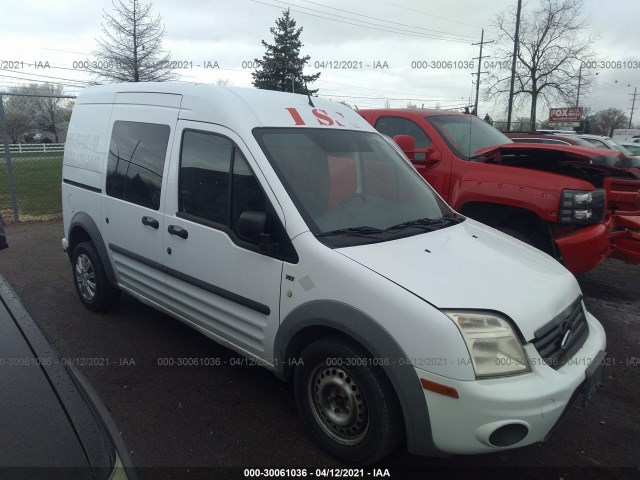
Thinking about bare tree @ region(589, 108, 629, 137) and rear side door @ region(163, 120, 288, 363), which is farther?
bare tree @ region(589, 108, 629, 137)

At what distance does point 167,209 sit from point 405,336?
2144mm

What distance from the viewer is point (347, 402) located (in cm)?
260

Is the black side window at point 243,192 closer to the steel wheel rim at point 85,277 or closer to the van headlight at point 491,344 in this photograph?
the van headlight at point 491,344

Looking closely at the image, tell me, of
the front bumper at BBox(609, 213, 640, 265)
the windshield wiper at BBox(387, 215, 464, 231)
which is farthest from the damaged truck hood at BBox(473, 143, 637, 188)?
the windshield wiper at BBox(387, 215, 464, 231)

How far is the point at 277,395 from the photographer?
340 centimetres

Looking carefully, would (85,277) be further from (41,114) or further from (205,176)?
(41,114)

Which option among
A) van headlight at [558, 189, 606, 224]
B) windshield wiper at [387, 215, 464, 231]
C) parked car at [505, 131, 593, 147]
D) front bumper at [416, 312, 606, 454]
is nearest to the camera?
front bumper at [416, 312, 606, 454]

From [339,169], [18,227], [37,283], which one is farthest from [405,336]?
[18,227]

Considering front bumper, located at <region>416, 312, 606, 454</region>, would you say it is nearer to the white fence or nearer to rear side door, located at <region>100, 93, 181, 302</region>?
rear side door, located at <region>100, 93, 181, 302</region>

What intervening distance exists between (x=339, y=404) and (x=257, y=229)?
110 centimetres

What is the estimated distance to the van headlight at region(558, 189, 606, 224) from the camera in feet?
14.3

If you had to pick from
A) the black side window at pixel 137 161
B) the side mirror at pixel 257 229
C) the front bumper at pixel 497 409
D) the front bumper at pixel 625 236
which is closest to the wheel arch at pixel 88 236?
the black side window at pixel 137 161

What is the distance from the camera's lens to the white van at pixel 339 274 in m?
2.24

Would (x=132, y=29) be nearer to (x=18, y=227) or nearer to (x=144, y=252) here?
(x=18, y=227)
